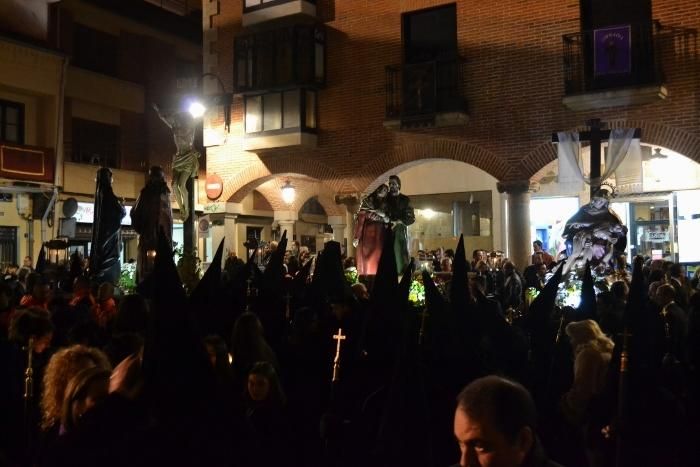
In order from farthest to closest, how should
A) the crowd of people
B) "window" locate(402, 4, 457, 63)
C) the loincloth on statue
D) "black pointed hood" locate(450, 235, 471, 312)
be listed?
1. "window" locate(402, 4, 457, 63)
2. the loincloth on statue
3. "black pointed hood" locate(450, 235, 471, 312)
4. the crowd of people

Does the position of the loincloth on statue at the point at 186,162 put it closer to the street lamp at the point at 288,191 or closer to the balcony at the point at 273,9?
the balcony at the point at 273,9

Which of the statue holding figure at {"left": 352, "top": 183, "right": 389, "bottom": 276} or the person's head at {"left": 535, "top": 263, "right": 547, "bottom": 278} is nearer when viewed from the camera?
the statue holding figure at {"left": 352, "top": 183, "right": 389, "bottom": 276}

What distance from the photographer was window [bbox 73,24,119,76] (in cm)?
2614

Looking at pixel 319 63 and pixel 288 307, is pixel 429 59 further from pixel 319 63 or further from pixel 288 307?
pixel 288 307

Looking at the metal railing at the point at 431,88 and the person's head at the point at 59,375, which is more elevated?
the metal railing at the point at 431,88

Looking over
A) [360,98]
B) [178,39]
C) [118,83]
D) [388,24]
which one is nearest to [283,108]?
[360,98]

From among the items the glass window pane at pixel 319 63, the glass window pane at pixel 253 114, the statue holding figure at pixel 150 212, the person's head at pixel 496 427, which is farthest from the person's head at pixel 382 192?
the person's head at pixel 496 427

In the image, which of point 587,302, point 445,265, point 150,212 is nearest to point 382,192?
point 445,265

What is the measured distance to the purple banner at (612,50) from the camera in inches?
631

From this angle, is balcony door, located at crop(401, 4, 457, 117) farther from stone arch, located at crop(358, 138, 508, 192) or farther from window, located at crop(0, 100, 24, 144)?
window, located at crop(0, 100, 24, 144)

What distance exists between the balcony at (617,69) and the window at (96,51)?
57.2 feet

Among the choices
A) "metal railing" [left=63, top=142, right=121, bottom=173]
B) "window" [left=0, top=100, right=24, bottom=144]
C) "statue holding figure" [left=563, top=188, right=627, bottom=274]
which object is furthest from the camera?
"metal railing" [left=63, top=142, right=121, bottom=173]

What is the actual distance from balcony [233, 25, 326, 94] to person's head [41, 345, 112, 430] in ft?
54.0

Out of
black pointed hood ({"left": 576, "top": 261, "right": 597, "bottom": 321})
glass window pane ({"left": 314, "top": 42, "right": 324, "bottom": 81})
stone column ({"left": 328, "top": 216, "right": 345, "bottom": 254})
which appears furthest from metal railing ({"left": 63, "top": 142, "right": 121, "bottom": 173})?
black pointed hood ({"left": 576, "top": 261, "right": 597, "bottom": 321})
